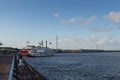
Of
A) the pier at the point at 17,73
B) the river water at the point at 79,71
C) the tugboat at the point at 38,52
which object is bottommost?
the river water at the point at 79,71

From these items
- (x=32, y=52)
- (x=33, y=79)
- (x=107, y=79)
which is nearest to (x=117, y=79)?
(x=107, y=79)

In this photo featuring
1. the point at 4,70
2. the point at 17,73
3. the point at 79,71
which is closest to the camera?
the point at 17,73

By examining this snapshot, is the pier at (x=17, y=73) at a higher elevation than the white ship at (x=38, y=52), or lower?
lower

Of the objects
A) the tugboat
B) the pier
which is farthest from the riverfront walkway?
the tugboat

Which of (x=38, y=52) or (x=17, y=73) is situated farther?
(x=38, y=52)

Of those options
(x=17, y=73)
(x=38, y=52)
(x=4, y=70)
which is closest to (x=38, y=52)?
(x=38, y=52)

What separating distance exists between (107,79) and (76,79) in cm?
413

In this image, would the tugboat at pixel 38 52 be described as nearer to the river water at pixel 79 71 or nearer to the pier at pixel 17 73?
the river water at pixel 79 71

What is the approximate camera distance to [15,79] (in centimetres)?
1769

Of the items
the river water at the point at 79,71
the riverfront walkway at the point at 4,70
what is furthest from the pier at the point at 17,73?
the river water at the point at 79,71

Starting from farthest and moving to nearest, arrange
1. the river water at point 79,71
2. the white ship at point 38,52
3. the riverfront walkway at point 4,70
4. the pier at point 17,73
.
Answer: the white ship at point 38,52 → the river water at point 79,71 → the riverfront walkway at point 4,70 → the pier at point 17,73

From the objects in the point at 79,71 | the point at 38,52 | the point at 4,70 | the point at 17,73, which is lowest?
the point at 79,71

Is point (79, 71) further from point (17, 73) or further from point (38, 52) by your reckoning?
point (38, 52)

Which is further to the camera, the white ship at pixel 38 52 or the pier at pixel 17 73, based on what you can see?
the white ship at pixel 38 52
